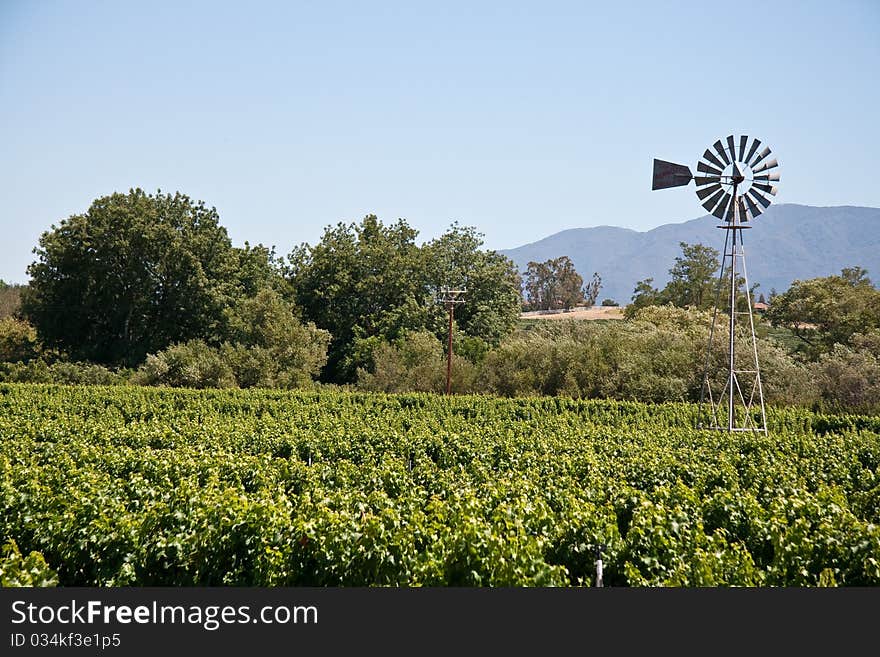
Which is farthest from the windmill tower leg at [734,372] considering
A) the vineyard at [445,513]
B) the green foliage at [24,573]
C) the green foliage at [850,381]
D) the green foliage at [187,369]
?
the green foliage at [187,369]

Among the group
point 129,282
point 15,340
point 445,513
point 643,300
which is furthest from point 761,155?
point 643,300

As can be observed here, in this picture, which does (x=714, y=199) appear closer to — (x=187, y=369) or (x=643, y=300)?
(x=187, y=369)

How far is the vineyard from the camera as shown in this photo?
27.7ft

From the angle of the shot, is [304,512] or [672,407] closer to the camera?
[304,512]

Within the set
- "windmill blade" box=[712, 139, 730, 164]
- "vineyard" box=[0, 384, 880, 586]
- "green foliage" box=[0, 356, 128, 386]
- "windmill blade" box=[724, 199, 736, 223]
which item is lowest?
"vineyard" box=[0, 384, 880, 586]

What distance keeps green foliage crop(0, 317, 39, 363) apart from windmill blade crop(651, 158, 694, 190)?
4532 cm

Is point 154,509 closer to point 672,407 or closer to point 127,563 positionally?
point 127,563

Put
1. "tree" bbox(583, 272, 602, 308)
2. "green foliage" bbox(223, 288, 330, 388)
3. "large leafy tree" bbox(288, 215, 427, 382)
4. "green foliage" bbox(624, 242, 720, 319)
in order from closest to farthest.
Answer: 1. "green foliage" bbox(223, 288, 330, 388)
2. "large leafy tree" bbox(288, 215, 427, 382)
3. "green foliage" bbox(624, 242, 720, 319)
4. "tree" bbox(583, 272, 602, 308)

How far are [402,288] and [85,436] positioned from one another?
37.8m

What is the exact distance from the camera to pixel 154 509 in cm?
1005

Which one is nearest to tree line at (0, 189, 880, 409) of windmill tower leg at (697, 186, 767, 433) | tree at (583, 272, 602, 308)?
windmill tower leg at (697, 186, 767, 433)

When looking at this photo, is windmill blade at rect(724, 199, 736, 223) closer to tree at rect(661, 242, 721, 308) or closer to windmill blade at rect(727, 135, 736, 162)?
windmill blade at rect(727, 135, 736, 162)

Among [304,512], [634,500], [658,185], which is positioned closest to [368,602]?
[304,512]

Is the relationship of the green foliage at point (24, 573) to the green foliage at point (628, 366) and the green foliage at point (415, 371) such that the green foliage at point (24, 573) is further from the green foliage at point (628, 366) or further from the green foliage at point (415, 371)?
the green foliage at point (415, 371)
